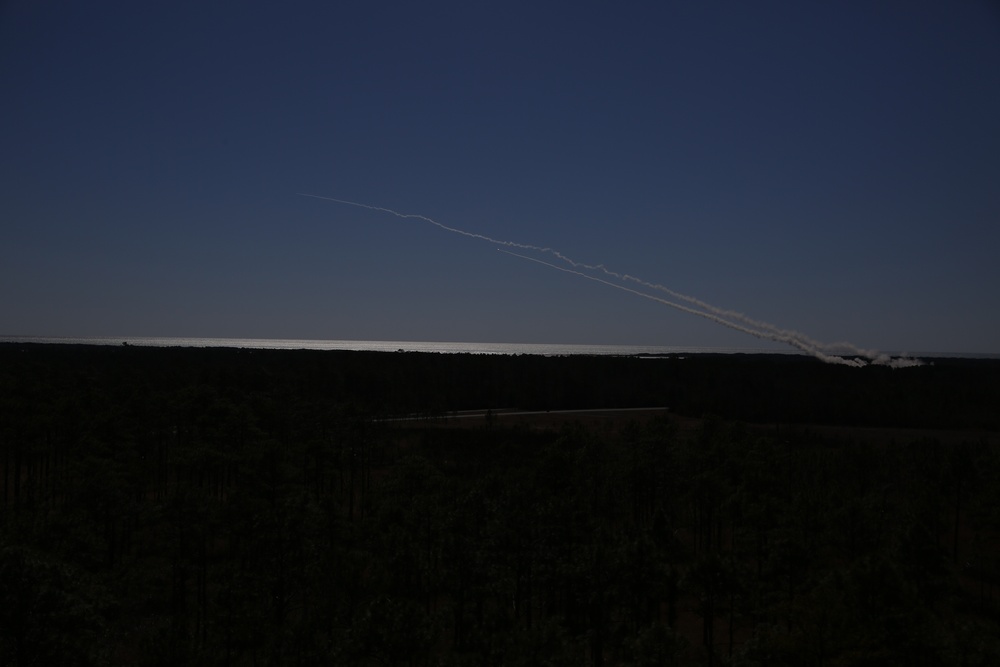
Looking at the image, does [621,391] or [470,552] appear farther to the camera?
[621,391]

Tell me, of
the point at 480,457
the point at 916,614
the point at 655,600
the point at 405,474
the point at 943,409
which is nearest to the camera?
the point at 916,614

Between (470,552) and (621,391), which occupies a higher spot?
(621,391)

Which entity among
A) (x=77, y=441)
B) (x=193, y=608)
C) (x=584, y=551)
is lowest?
(x=193, y=608)

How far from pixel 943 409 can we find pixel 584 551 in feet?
496

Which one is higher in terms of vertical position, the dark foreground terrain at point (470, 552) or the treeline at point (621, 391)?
the treeline at point (621, 391)

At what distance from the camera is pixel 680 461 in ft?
228

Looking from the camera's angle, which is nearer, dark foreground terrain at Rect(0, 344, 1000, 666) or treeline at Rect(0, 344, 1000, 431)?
dark foreground terrain at Rect(0, 344, 1000, 666)

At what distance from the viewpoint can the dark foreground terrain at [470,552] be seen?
2672cm

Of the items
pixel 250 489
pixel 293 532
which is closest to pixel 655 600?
pixel 293 532

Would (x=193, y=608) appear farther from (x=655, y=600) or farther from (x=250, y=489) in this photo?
(x=655, y=600)

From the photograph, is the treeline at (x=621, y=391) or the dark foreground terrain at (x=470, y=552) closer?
the dark foreground terrain at (x=470, y=552)

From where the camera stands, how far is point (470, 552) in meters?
38.4

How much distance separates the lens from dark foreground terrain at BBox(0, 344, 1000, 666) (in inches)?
1052

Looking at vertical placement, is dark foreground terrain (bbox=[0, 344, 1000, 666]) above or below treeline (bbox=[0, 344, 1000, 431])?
below
